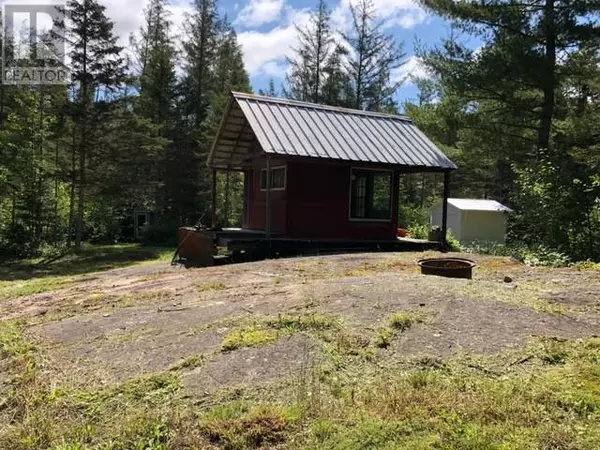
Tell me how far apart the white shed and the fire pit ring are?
16082mm

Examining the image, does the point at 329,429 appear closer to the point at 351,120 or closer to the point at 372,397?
the point at 372,397

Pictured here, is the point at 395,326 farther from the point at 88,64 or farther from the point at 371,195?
the point at 88,64

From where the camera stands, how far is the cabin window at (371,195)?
530 inches

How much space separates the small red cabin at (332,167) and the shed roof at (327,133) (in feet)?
0.09

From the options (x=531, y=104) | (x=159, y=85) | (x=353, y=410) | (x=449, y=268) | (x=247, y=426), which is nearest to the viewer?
(x=247, y=426)

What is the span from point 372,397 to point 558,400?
3.54 ft

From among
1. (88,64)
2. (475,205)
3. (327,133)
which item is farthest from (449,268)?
(88,64)

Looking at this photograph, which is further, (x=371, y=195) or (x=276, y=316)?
(x=371, y=195)

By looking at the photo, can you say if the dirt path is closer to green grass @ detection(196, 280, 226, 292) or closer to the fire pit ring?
green grass @ detection(196, 280, 226, 292)

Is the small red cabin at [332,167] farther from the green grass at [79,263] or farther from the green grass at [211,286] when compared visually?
the green grass at [79,263]

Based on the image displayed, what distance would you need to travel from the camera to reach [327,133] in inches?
516

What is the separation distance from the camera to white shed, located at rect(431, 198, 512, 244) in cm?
2248

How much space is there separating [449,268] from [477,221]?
17.2 m

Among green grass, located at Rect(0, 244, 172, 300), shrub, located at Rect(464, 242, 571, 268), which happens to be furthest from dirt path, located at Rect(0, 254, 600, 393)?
green grass, located at Rect(0, 244, 172, 300)
